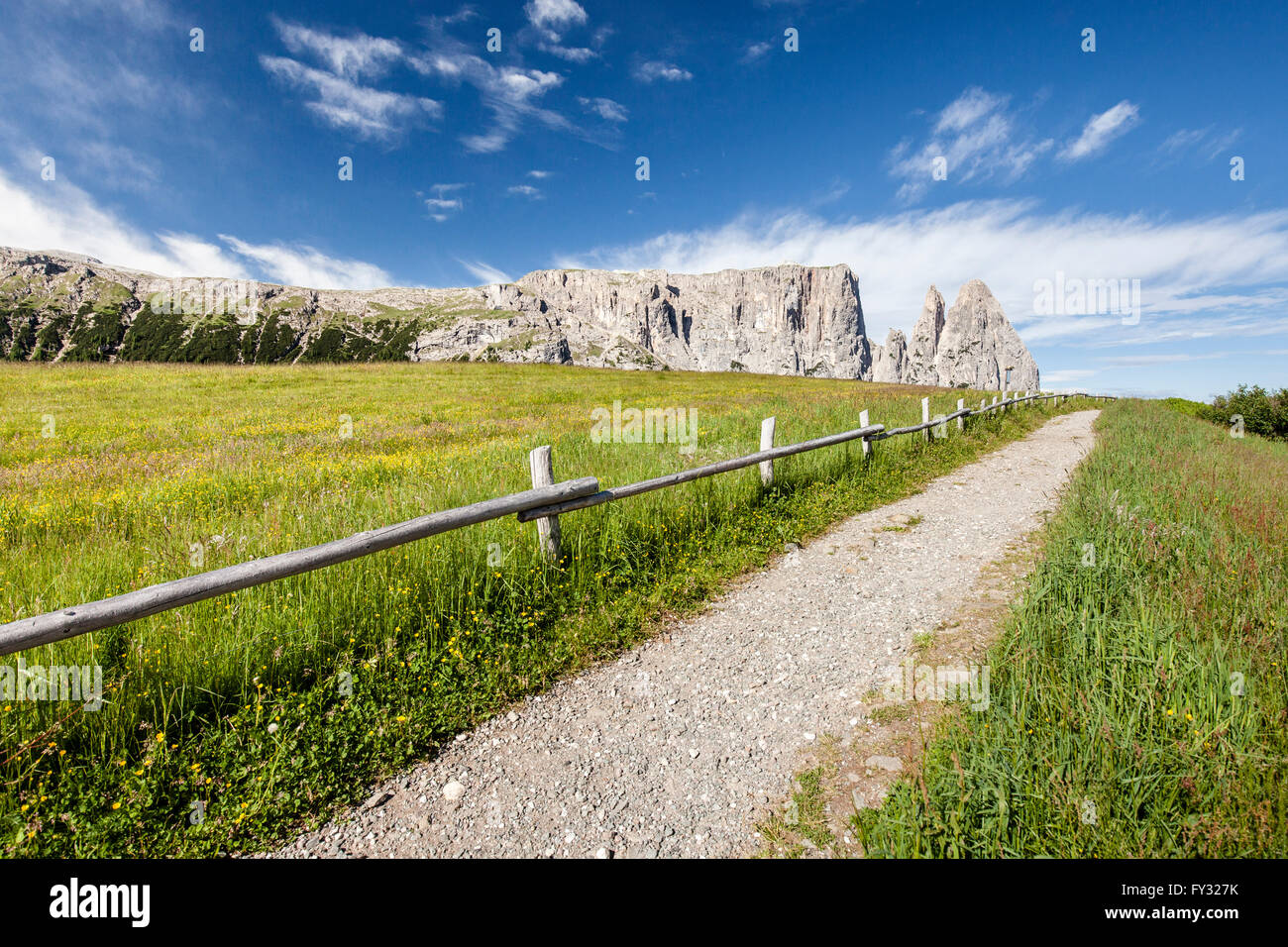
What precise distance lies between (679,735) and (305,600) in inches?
127

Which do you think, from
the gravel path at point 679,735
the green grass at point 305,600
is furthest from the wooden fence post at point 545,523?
the gravel path at point 679,735

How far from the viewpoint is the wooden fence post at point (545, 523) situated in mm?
5340

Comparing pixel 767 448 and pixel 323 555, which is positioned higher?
pixel 767 448

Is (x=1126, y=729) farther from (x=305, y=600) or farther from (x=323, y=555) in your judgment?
(x=305, y=600)

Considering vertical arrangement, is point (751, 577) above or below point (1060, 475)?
below

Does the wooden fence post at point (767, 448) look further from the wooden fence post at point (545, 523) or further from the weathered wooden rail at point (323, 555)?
the wooden fence post at point (545, 523)

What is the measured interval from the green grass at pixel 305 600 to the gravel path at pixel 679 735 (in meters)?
0.32

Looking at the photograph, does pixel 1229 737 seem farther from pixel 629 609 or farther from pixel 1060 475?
pixel 1060 475

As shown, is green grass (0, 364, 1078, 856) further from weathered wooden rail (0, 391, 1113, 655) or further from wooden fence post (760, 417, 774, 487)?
weathered wooden rail (0, 391, 1113, 655)

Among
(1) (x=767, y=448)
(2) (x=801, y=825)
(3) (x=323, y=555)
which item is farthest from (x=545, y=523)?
(1) (x=767, y=448)

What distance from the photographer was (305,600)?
431cm

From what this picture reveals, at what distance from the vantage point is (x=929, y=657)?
4.20m

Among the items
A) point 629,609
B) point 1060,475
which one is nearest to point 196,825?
point 629,609

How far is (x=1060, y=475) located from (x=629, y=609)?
11.1 m
